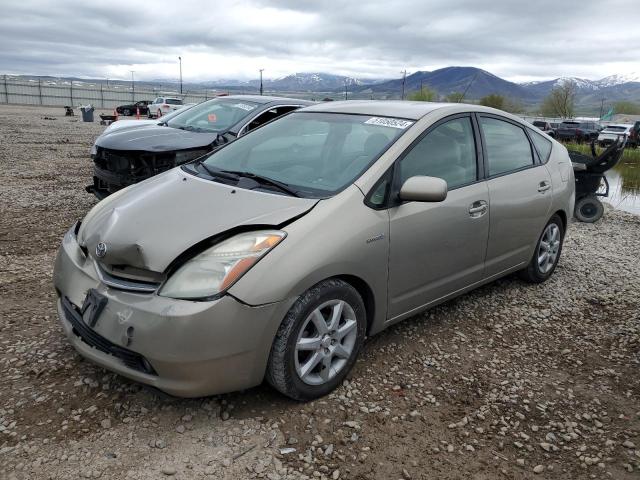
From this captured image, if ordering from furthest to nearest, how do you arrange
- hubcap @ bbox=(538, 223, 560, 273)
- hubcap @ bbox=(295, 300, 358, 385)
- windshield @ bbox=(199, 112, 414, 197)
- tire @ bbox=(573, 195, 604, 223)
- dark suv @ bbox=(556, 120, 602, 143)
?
dark suv @ bbox=(556, 120, 602, 143) → tire @ bbox=(573, 195, 604, 223) → hubcap @ bbox=(538, 223, 560, 273) → windshield @ bbox=(199, 112, 414, 197) → hubcap @ bbox=(295, 300, 358, 385)

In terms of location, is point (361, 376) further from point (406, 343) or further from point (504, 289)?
point (504, 289)

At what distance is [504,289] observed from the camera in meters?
4.80

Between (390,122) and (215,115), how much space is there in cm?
430

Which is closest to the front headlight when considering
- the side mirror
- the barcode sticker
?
the side mirror

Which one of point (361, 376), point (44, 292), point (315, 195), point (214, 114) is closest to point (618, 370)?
point (361, 376)

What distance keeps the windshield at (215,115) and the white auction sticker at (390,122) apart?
11.7ft

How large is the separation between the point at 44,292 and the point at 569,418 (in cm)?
386

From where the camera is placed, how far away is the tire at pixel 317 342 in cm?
269

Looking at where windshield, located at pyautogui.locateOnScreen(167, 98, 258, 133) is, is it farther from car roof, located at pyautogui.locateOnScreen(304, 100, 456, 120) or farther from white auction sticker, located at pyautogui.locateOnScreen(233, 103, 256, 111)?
car roof, located at pyautogui.locateOnScreen(304, 100, 456, 120)

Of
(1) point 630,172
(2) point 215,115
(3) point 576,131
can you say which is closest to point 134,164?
(2) point 215,115

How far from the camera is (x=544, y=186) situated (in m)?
4.50

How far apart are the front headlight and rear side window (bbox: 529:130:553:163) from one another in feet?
9.92

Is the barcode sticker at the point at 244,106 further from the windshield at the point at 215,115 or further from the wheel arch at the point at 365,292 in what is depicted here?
the wheel arch at the point at 365,292

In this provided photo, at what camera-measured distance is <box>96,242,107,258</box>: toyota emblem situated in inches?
108
